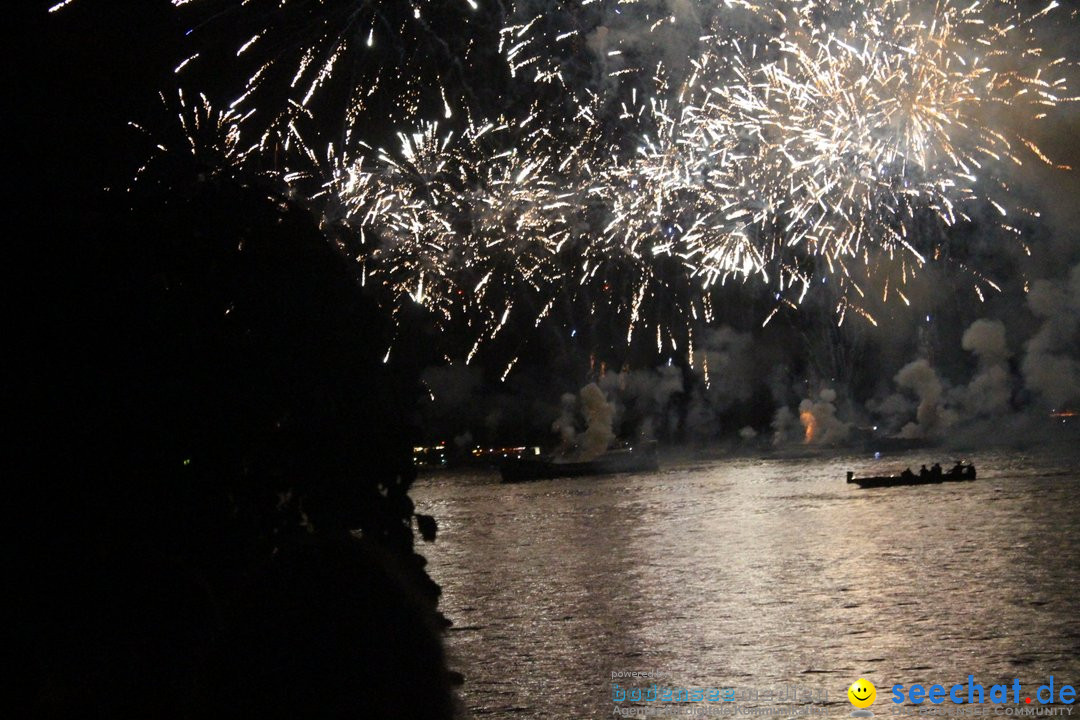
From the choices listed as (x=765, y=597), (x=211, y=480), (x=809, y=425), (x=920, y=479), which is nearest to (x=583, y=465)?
(x=920, y=479)

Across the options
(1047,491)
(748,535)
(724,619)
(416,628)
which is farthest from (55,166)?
(1047,491)

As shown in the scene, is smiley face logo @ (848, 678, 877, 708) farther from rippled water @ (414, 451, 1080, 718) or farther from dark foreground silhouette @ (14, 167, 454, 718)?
dark foreground silhouette @ (14, 167, 454, 718)

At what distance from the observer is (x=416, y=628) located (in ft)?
8.85

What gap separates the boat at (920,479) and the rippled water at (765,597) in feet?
26.3

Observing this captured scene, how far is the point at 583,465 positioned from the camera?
92.8m

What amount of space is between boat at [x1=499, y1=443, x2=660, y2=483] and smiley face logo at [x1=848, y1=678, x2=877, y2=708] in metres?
72.9

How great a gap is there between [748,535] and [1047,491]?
19.5 metres

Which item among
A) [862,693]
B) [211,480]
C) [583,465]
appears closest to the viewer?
[211,480]

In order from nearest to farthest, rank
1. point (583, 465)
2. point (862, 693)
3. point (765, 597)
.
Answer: point (862, 693)
point (765, 597)
point (583, 465)

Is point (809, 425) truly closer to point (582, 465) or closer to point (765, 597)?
point (582, 465)

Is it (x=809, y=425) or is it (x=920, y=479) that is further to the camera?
(x=809, y=425)

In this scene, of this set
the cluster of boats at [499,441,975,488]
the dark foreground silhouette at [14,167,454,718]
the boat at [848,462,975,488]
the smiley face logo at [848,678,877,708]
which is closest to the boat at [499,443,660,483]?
the cluster of boats at [499,441,975,488]

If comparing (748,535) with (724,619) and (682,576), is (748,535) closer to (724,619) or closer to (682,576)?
(682,576)

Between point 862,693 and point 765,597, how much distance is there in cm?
815
